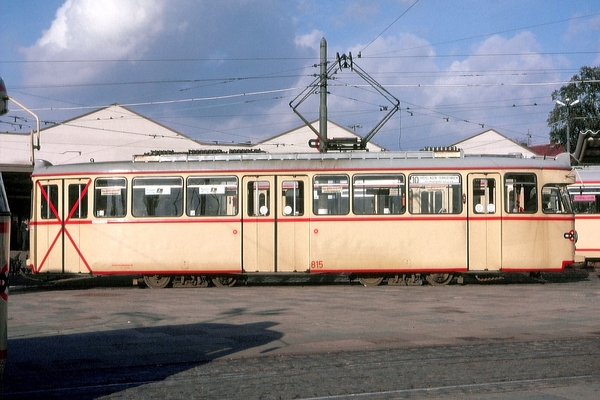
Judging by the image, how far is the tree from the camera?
73.4 meters

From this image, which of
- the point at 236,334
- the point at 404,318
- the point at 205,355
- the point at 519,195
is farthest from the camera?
the point at 519,195

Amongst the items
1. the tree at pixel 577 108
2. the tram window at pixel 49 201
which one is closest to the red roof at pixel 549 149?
the tree at pixel 577 108

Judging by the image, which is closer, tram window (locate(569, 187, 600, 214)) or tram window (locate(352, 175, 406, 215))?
tram window (locate(352, 175, 406, 215))

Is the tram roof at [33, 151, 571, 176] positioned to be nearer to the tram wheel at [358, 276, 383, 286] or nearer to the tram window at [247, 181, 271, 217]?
the tram window at [247, 181, 271, 217]

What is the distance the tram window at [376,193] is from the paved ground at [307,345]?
2324mm

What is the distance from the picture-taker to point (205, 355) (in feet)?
34.2

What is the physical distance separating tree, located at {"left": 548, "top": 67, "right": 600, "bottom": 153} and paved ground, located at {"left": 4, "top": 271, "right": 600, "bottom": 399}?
5787 centimetres

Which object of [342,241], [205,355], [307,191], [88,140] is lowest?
[205,355]

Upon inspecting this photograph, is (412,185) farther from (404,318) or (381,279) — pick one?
(404,318)

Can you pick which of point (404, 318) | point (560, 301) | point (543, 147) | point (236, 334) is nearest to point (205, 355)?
point (236, 334)

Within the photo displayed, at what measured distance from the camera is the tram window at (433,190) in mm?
20328

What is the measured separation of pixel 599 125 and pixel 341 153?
57.4 metres

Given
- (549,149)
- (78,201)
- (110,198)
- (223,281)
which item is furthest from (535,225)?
(549,149)

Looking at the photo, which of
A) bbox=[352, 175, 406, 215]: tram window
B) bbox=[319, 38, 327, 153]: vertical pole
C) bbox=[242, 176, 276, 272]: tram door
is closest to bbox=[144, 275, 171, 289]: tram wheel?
bbox=[242, 176, 276, 272]: tram door
